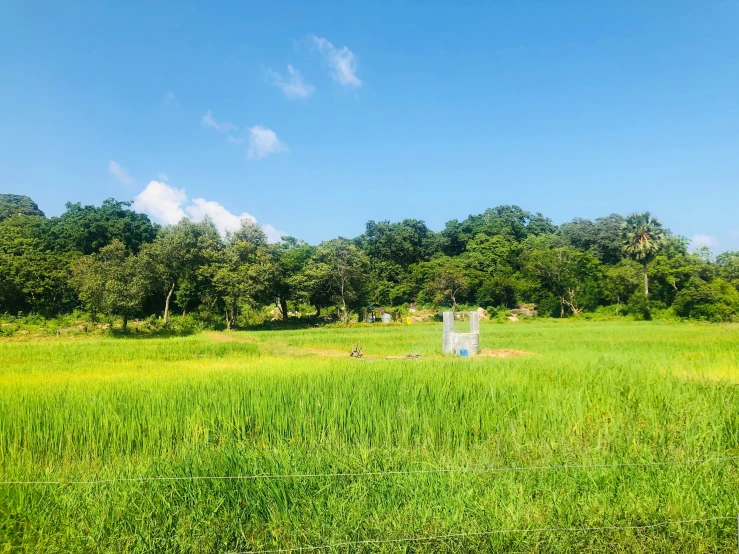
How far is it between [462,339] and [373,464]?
1086 centimetres

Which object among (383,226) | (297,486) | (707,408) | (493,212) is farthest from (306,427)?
(493,212)

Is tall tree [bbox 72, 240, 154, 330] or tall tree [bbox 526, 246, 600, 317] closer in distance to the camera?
tall tree [bbox 72, 240, 154, 330]

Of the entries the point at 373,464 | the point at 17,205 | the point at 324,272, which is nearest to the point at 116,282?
the point at 324,272

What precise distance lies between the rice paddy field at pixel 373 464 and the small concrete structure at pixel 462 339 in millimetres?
5880

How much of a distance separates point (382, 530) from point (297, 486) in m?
0.84

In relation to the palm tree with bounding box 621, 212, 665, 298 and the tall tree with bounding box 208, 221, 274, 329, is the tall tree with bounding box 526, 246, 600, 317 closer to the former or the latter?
the palm tree with bounding box 621, 212, 665, 298

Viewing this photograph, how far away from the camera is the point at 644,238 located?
42344 millimetres

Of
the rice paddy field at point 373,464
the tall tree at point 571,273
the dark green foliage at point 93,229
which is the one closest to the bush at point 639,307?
the tall tree at point 571,273

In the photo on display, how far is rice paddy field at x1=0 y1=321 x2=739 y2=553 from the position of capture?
3.16 metres

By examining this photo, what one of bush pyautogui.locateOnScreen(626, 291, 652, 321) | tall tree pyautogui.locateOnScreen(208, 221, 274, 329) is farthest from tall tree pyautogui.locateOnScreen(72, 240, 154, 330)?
bush pyautogui.locateOnScreen(626, 291, 652, 321)

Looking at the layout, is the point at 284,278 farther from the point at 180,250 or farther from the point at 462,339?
the point at 462,339

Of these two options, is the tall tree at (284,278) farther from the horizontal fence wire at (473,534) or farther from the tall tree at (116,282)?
the horizontal fence wire at (473,534)

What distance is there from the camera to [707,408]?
5855 mm

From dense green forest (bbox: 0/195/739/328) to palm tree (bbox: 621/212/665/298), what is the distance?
5.2 inches
